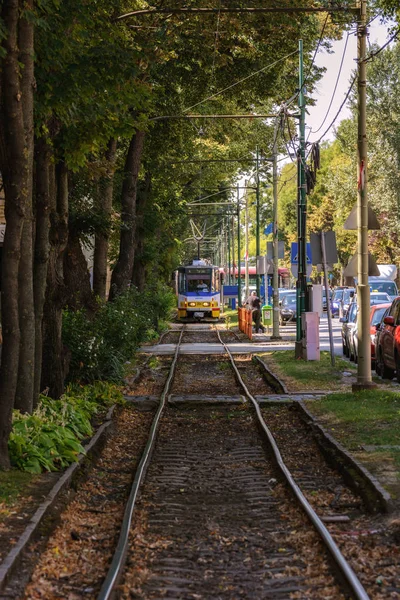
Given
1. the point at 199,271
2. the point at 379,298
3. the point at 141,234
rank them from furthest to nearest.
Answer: the point at 199,271, the point at 141,234, the point at 379,298

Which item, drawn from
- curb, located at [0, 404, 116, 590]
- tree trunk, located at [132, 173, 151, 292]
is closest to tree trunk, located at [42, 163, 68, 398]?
curb, located at [0, 404, 116, 590]

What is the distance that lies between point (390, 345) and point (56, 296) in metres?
8.22

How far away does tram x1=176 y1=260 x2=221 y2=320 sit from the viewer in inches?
2442

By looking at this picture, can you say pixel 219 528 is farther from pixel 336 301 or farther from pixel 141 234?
pixel 336 301

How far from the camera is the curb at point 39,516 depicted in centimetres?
704

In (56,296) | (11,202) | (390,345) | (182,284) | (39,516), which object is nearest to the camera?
(39,516)

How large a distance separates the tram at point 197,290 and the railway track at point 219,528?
1830 inches

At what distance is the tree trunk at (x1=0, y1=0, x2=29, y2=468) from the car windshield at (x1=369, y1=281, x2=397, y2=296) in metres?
38.0

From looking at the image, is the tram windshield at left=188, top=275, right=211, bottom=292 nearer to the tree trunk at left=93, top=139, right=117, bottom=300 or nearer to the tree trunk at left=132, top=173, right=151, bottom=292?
the tree trunk at left=132, top=173, right=151, bottom=292

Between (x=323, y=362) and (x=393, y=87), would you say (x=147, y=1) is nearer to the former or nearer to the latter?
(x=323, y=362)

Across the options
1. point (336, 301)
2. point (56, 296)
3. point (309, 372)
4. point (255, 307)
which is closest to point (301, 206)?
point (309, 372)

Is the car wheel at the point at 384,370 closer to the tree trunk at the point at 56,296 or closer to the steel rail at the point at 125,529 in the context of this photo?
the steel rail at the point at 125,529

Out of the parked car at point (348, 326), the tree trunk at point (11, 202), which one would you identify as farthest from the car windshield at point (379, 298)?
the tree trunk at point (11, 202)

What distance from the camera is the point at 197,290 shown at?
2441 inches
